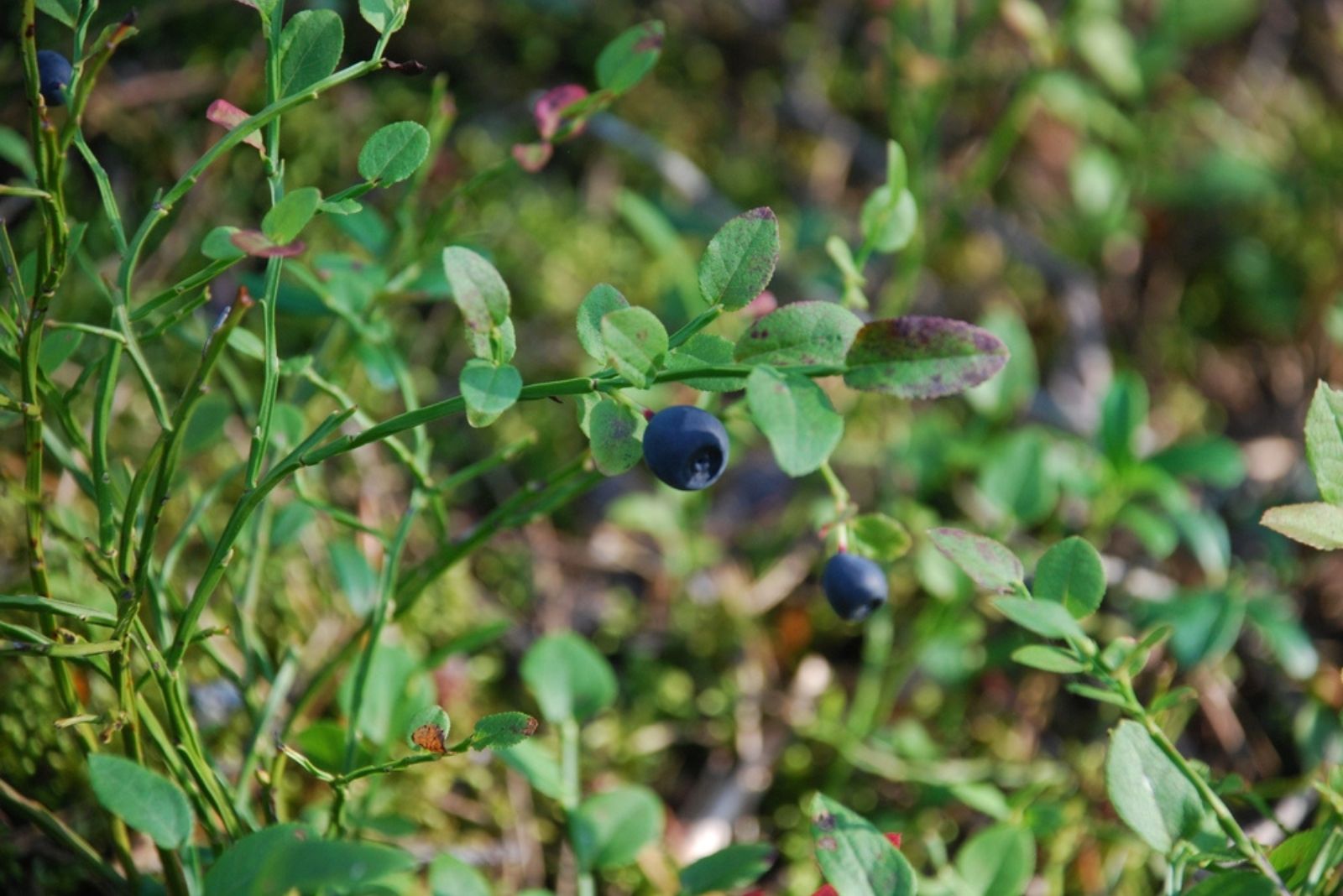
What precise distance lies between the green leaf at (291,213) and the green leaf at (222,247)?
0.02 meters

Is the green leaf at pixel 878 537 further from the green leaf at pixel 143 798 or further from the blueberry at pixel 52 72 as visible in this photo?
the blueberry at pixel 52 72

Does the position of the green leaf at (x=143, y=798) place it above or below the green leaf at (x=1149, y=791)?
above

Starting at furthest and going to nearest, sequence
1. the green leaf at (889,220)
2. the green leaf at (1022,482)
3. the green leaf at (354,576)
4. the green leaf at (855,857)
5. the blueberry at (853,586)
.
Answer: the green leaf at (1022,482)
the green leaf at (354,576)
the green leaf at (889,220)
the blueberry at (853,586)
the green leaf at (855,857)

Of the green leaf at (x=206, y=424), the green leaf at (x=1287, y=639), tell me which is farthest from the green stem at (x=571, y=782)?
the green leaf at (x=1287, y=639)

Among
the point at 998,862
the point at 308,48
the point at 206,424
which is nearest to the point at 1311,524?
the point at 998,862

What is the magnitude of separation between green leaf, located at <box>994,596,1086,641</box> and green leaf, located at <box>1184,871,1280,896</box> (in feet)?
0.73

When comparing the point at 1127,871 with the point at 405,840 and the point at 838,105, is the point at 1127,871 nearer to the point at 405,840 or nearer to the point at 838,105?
the point at 405,840

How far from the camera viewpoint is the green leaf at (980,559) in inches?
30.5

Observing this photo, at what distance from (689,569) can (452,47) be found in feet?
3.57

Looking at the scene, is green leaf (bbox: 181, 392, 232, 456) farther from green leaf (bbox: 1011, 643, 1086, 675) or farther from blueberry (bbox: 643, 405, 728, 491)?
green leaf (bbox: 1011, 643, 1086, 675)

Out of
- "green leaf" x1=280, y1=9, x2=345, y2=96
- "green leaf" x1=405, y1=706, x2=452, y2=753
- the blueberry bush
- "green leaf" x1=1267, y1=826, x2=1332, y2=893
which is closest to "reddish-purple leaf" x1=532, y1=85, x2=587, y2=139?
the blueberry bush

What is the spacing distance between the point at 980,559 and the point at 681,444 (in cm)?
26

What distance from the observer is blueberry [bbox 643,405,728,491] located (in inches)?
26.8

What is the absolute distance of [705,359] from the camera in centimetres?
71
